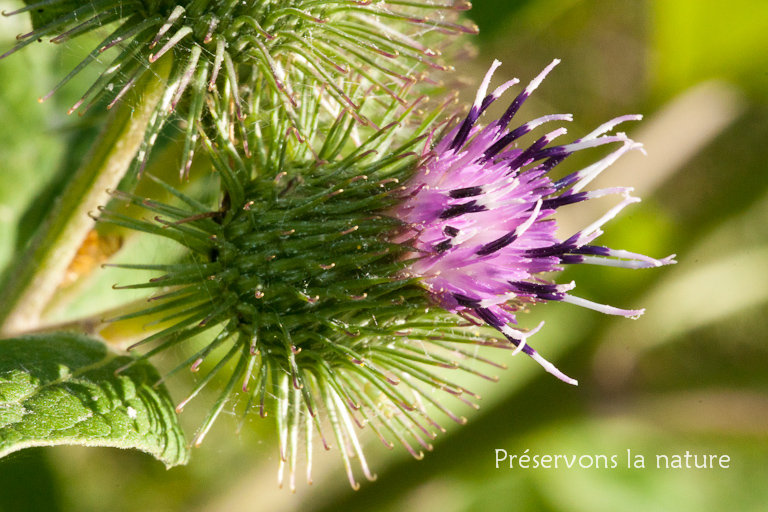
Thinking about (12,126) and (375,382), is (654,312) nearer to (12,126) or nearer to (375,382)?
(375,382)

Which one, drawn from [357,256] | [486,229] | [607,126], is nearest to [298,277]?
[357,256]

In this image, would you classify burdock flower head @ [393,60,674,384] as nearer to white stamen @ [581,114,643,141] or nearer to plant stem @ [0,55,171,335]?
white stamen @ [581,114,643,141]

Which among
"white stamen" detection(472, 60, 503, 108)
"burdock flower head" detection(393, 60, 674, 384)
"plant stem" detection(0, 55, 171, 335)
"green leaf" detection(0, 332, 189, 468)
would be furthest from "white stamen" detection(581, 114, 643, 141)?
"green leaf" detection(0, 332, 189, 468)

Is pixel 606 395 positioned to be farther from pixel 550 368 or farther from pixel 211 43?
pixel 211 43

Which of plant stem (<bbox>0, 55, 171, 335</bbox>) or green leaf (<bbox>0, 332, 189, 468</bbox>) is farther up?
plant stem (<bbox>0, 55, 171, 335</bbox>)

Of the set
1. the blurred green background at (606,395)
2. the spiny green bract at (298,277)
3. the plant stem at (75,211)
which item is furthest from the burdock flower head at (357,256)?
the blurred green background at (606,395)

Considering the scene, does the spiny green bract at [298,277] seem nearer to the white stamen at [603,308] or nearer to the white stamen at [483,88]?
the white stamen at [483,88]
